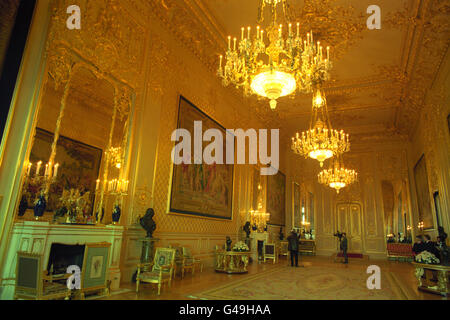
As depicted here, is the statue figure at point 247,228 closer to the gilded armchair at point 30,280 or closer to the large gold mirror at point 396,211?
the gilded armchair at point 30,280

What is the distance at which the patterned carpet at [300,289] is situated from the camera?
4775mm

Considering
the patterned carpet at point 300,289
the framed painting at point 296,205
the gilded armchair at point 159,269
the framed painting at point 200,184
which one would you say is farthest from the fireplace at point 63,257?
the framed painting at point 296,205

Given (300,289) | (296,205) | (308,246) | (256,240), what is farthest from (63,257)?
(296,205)

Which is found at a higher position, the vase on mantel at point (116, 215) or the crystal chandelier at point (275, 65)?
the crystal chandelier at point (275, 65)

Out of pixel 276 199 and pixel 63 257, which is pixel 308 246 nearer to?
pixel 276 199

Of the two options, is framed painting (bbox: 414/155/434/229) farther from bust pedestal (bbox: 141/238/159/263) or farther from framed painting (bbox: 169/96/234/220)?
bust pedestal (bbox: 141/238/159/263)

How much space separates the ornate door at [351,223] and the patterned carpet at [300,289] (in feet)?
27.5

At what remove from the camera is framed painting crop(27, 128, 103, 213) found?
167 inches

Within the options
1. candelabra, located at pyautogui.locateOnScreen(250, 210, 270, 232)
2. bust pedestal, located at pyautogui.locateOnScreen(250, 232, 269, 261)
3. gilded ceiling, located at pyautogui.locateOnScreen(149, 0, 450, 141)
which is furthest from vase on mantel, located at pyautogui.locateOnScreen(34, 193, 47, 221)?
candelabra, located at pyautogui.locateOnScreen(250, 210, 270, 232)

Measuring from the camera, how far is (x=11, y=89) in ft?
12.8

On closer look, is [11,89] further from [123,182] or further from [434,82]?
[434,82]

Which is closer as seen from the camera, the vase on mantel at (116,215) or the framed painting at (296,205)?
the vase on mantel at (116,215)

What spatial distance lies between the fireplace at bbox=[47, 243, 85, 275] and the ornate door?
45.0 feet
